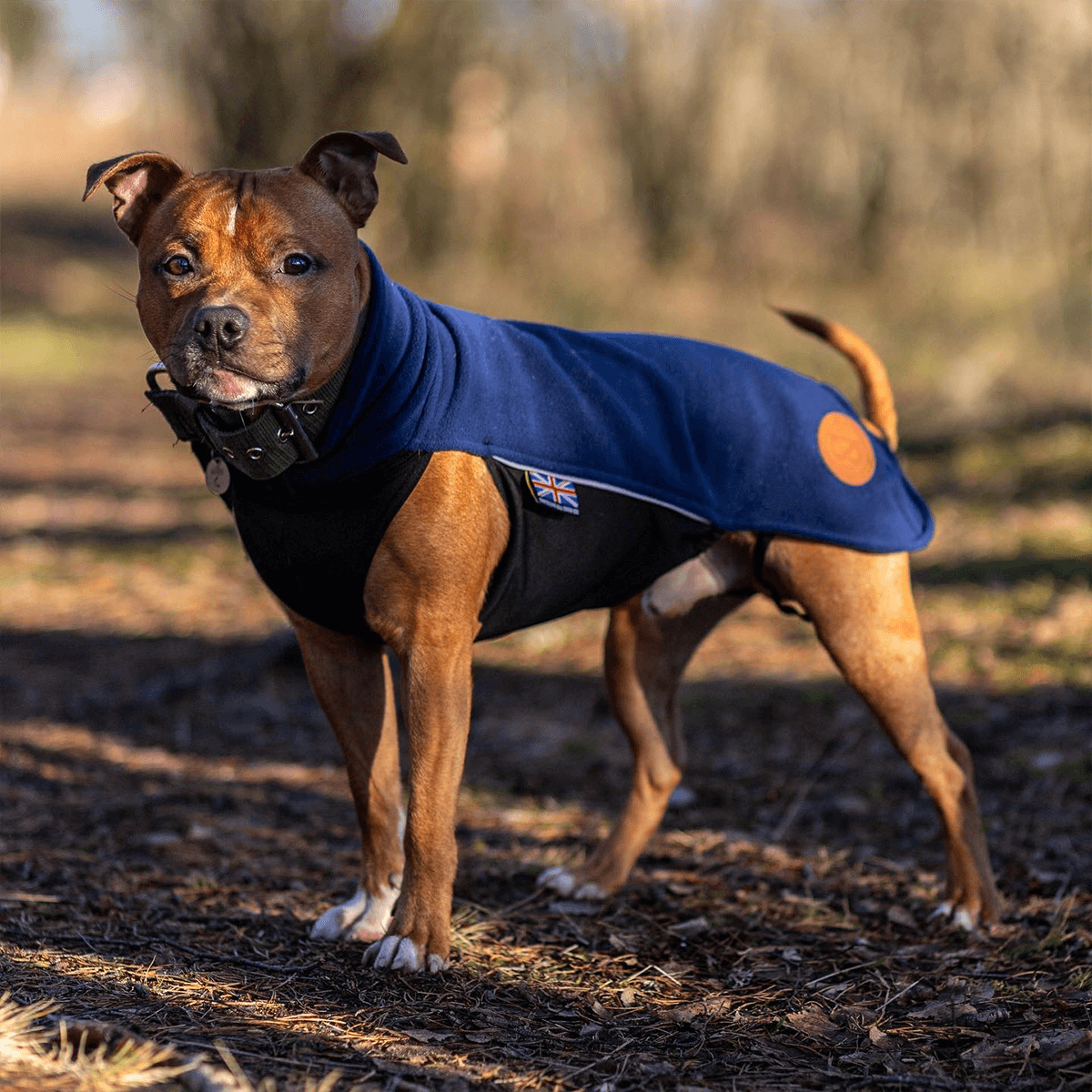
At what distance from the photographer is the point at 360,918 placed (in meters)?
3.67

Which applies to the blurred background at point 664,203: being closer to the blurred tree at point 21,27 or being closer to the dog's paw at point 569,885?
the dog's paw at point 569,885

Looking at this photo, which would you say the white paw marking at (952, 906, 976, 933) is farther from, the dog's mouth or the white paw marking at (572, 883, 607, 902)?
the dog's mouth

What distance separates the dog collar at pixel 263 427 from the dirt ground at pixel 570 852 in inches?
48.7

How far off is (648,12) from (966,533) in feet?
45.3

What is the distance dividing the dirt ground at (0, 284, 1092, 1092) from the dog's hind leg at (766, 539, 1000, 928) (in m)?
0.19

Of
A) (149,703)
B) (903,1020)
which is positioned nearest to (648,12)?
(149,703)

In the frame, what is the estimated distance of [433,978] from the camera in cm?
333

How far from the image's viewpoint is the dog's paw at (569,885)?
4.14 meters

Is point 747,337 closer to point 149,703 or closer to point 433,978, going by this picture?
point 149,703

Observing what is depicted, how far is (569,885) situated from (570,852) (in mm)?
430

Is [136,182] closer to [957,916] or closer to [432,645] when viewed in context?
[432,645]

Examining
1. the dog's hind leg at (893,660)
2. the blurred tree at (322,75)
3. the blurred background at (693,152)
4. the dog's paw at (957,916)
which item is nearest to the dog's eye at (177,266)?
the dog's hind leg at (893,660)

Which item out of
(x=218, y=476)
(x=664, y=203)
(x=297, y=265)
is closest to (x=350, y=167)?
(x=297, y=265)

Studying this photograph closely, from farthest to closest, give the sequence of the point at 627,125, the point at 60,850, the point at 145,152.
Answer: the point at 627,125, the point at 60,850, the point at 145,152
